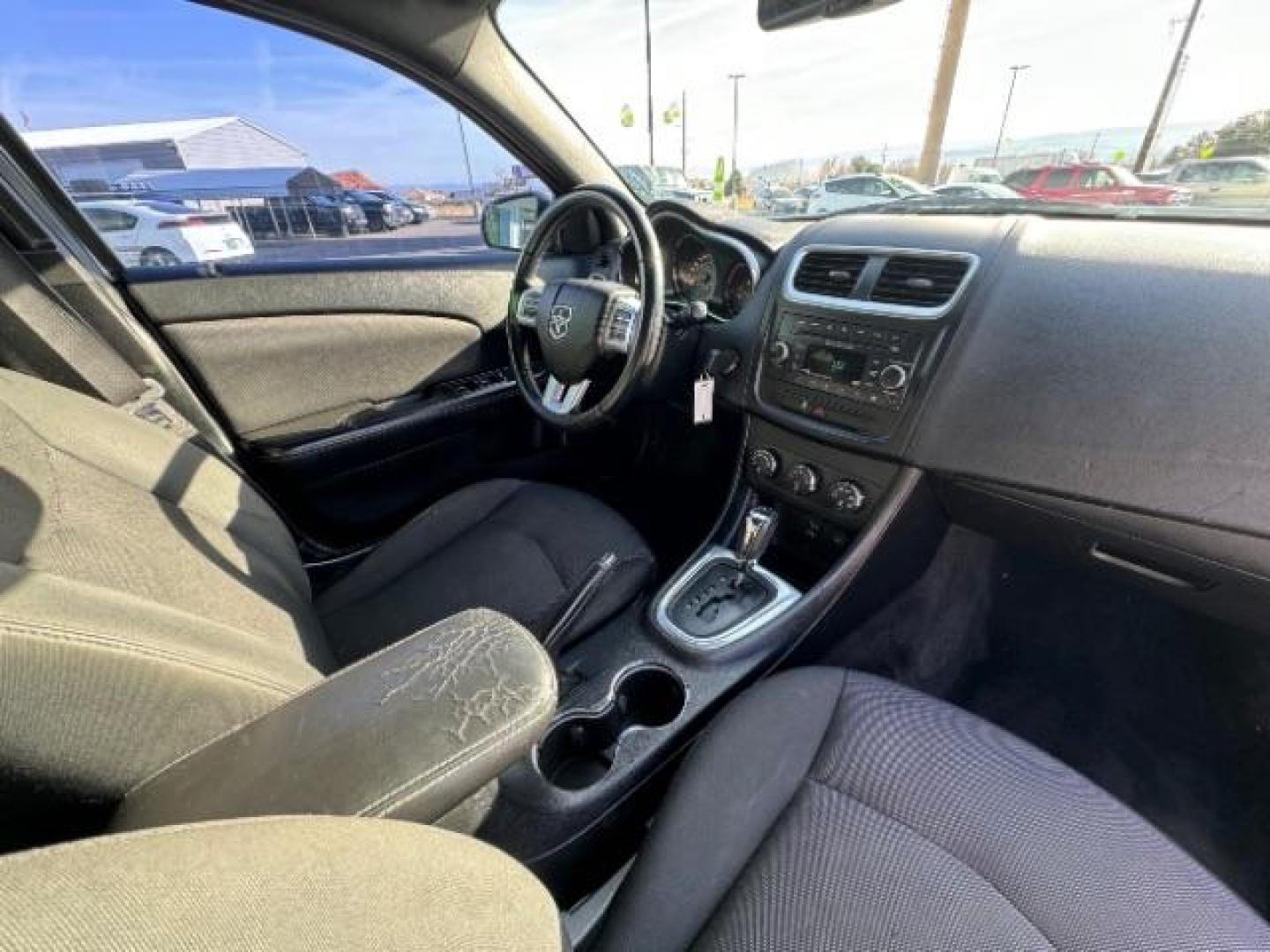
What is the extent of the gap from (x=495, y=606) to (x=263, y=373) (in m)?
0.95

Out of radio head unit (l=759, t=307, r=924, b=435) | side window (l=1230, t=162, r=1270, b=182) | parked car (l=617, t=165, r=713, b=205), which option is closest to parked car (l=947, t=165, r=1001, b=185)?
side window (l=1230, t=162, r=1270, b=182)

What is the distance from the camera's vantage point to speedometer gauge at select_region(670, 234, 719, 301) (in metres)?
1.77

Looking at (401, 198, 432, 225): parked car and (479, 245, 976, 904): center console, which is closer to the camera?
(479, 245, 976, 904): center console


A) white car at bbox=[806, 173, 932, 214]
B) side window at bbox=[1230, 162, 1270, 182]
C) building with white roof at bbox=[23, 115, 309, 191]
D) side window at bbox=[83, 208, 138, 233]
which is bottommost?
white car at bbox=[806, 173, 932, 214]

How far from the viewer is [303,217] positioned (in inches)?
75.3

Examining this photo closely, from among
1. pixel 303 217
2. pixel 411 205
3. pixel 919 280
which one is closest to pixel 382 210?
pixel 411 205

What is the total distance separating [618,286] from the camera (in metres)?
1.49

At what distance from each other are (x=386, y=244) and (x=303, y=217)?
0.77 feet

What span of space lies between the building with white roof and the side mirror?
1.76 feet

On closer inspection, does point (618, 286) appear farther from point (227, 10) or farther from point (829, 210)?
point (227, 10)

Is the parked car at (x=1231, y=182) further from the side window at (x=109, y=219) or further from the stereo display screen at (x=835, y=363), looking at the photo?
the side window at (x=109, y=219)

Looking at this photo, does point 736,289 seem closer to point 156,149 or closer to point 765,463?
point 765,463

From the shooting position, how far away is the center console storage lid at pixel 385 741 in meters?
0.54

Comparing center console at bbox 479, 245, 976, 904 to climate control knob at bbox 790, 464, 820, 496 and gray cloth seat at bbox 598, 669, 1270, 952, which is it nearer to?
climate control knob at bbox 790, 464, 820, 496
